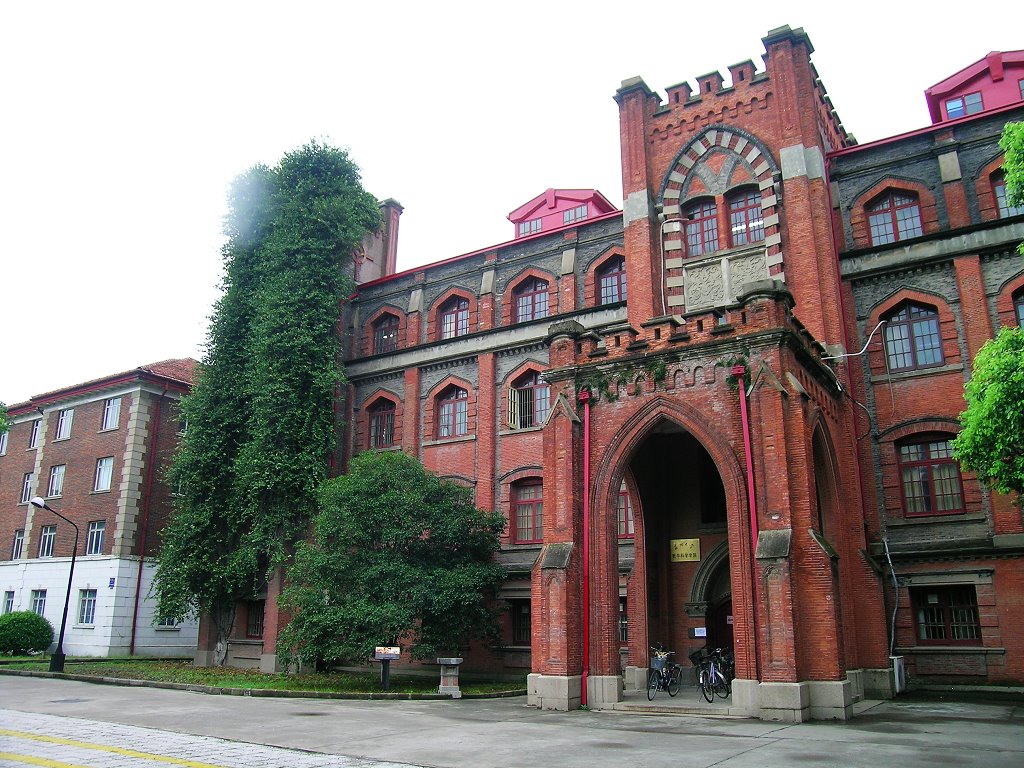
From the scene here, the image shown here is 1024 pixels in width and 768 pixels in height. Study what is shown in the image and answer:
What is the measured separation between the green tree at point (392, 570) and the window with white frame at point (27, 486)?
847 inches

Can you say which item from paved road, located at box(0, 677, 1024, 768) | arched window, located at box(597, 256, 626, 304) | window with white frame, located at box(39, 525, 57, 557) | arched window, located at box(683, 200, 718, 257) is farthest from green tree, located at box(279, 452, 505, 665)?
window with white frame, located at box(39, 525, 57, 557)

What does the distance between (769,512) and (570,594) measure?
455 cm

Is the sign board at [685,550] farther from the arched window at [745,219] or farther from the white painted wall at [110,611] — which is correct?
the white painted wall at [110,611]

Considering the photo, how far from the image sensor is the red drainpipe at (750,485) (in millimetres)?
15382

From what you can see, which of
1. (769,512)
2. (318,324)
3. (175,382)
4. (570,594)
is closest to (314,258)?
(318,324)

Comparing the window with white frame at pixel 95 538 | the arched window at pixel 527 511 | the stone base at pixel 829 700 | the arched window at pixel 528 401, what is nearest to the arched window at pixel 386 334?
the arched window at pixel 528 401

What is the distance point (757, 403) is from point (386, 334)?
18.9 m

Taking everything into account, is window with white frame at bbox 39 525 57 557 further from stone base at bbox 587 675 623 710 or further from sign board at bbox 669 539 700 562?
stone base at bbox 587 675 623 710

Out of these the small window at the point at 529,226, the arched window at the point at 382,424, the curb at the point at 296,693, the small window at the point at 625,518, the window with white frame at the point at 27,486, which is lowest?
the curb at the point at 296,693

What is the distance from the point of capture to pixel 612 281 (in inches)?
1071

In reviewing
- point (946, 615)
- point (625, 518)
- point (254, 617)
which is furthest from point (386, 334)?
point (946, 615)

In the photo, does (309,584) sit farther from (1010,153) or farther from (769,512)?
(1010,153)

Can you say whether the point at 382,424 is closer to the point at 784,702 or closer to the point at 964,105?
the point at 784,702

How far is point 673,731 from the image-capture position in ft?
45.0
